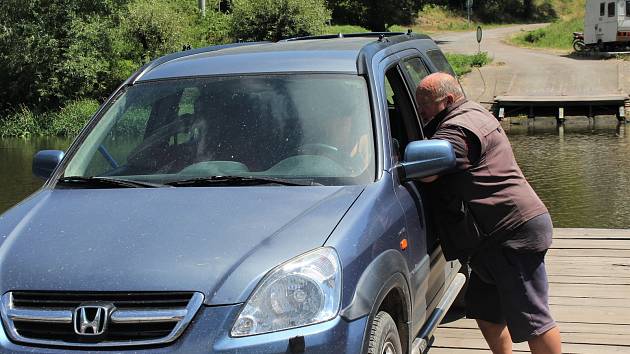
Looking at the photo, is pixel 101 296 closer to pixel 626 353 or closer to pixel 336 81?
pixel 336 81

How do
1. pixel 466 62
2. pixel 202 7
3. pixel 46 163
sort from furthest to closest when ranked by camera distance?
1. pixel 202 7
2. pixel 466 62
3. pixel 46 163

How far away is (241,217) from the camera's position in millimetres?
3260

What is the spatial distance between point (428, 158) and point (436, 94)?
53cm

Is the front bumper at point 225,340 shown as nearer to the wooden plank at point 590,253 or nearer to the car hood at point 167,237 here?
the car hood at point 167,237

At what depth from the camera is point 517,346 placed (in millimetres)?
5277

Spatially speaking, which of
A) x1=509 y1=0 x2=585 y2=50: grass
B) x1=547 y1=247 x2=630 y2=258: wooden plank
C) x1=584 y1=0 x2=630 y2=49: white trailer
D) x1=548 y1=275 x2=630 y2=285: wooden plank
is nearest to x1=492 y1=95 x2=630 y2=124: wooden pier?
x1=584 y1=0 x2=630 y2=49: white trailer

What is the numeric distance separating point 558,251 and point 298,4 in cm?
2813

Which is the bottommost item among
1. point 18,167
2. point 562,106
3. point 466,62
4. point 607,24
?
point 562,106

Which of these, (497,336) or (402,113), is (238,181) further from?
(497,336)

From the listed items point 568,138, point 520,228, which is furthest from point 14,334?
point 568,138

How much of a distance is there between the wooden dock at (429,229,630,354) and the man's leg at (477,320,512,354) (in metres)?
0.72

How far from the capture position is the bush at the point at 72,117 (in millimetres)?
28234

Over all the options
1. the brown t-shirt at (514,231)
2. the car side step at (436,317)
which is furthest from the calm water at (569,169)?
the brown t-shirt at (514,231)

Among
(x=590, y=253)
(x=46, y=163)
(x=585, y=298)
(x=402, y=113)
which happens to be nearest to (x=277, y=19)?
(x=590, y=253)
